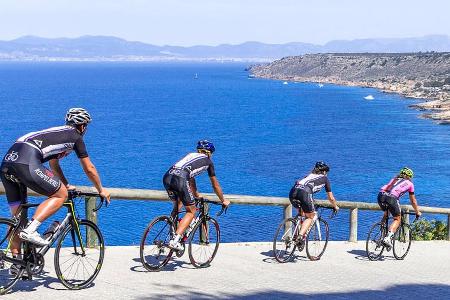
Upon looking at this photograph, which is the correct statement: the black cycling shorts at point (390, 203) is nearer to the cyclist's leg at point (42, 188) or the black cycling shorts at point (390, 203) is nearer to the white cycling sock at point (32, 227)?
the cyclist's leg at point (42, 188)

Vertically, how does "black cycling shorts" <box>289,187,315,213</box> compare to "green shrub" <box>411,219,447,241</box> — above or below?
above

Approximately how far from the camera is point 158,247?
8891 mm

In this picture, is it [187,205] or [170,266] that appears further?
[170,266]

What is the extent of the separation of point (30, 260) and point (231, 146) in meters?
81.7

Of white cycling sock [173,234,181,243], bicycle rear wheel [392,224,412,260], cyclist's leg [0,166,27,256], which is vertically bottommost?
bicycle rear wheel [392,224,412,260]

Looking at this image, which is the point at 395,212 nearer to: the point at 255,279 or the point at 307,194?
the point at 307,194

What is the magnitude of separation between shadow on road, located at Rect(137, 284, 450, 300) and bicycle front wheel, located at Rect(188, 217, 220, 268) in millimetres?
1354

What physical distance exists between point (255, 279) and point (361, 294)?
4.42ft

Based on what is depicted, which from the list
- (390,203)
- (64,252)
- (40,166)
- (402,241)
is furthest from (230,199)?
(40,166)

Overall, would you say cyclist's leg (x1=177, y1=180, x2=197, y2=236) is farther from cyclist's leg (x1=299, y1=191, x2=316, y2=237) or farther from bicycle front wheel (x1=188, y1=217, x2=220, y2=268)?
cyclist's leg (x1=299, y1=191, x2=316, y2=237)

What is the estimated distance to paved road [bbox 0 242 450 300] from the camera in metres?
7.73

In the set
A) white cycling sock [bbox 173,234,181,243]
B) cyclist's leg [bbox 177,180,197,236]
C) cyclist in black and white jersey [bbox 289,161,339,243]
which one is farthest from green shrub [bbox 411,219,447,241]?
white cycling sock [bbox 173,234,181,243]

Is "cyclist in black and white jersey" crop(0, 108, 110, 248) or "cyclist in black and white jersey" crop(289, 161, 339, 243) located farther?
"cyclist in black and white jersey" crop(289, 161, 339, 243)

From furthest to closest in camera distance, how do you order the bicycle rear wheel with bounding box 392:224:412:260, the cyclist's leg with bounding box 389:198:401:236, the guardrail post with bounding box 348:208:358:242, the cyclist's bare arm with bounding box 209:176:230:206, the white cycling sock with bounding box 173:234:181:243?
the guardrail post with bounding box 348:208:358:242 < the bicycle rear wheel with bounding box 392:224:412:260 < the cyclist's leg with bounding box 389:198:401:236 < the cyclist's bare arm with bounding box 209:176:230:206 < the white cycling sock with bounding box 173:234:181:243
